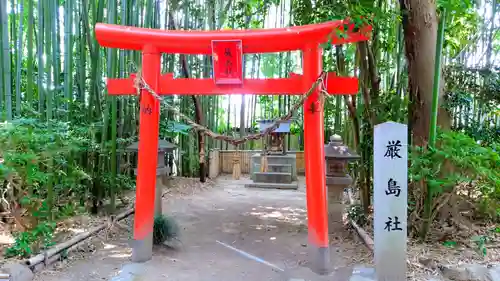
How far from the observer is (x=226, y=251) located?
4.47 metres

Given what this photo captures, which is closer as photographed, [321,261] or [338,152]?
[321,261]

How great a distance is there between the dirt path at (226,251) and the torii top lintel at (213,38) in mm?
2430

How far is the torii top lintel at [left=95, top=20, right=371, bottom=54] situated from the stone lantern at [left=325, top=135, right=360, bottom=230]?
1.81 metres

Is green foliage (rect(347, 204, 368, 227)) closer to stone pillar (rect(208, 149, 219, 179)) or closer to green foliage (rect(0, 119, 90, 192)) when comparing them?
green foliage (rect(0, 119, 90, 192))

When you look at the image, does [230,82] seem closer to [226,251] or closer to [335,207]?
[226,251]

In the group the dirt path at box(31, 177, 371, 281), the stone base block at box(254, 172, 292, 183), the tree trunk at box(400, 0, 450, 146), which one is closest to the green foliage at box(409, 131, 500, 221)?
the tree trunk at box(400, 0, 450, 146)

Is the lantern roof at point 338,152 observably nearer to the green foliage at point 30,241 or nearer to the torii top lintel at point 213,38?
the torii top lintel at point 213,38

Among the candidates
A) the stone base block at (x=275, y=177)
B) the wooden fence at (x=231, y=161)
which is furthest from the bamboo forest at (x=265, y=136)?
the wooden fence at (x=231, y=161)

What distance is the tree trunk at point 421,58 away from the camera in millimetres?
4090

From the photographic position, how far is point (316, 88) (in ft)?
12.0

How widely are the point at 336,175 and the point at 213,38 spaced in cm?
270

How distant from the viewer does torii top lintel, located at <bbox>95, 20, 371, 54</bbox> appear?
144 inches

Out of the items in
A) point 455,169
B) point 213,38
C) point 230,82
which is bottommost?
point 455,169

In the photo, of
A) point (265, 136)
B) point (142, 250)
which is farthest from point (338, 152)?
point (142, 250)
